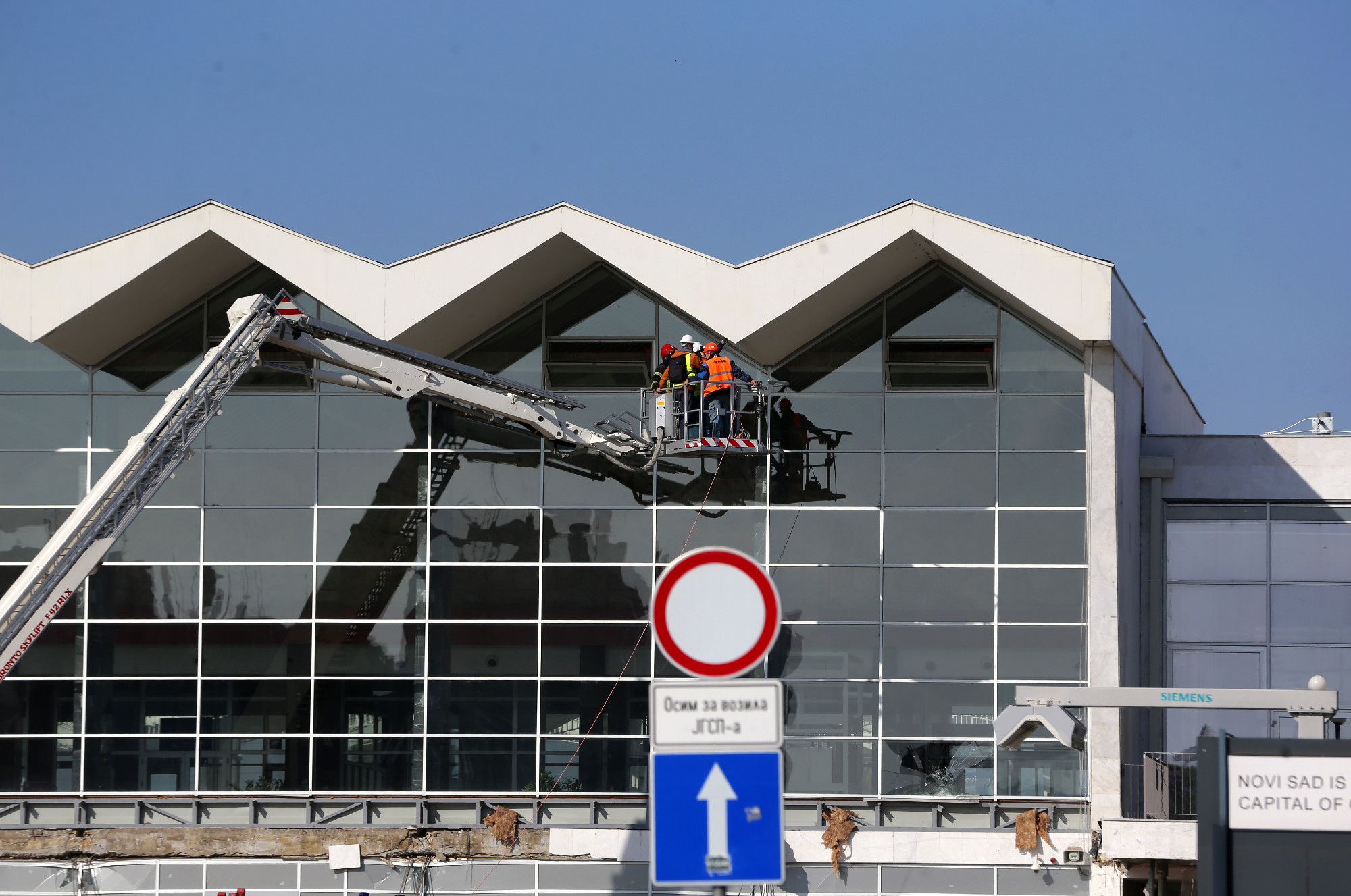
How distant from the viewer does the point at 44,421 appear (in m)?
23.6

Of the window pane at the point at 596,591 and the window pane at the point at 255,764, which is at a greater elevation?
the window pane at the point at 596,591

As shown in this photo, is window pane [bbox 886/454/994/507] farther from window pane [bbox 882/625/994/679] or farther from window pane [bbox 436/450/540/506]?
window pane [bbox 436/450/540/506]

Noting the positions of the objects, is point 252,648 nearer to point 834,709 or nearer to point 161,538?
point 161,538

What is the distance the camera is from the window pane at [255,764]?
22.9 metres

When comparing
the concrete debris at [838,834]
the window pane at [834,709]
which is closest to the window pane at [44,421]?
the window pane at [834,709]

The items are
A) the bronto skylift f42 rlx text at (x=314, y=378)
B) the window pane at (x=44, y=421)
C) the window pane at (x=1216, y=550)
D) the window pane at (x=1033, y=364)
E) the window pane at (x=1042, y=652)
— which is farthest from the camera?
the window pane at (x=1216, y=550)

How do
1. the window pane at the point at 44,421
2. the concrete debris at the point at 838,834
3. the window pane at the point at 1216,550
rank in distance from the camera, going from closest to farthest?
the concrete debris at the point at 838,834 → the window pane at the point at 44,421 → the window pane at the point at 1216,550

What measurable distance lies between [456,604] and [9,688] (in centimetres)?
781

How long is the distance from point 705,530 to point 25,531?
1177 cm

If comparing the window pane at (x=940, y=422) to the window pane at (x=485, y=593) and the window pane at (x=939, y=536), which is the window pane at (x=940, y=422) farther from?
the window pane at (x=485, y=593)

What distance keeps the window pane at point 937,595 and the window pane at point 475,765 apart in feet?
22.0

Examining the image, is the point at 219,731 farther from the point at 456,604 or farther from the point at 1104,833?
the point at 1104,833

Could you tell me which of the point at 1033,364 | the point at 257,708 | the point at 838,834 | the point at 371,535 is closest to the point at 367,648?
the point at 371,535

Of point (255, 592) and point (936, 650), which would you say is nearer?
A: point (936, 650)
